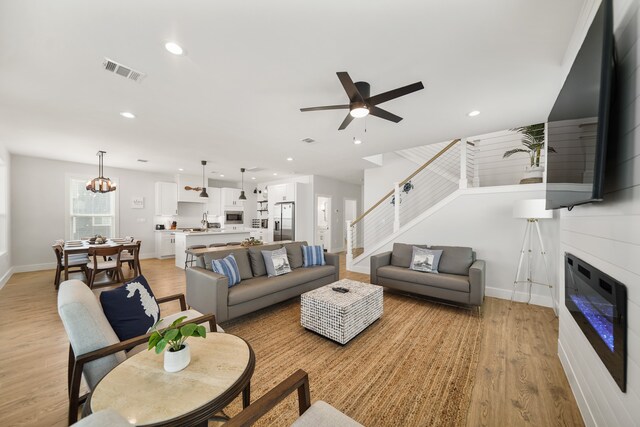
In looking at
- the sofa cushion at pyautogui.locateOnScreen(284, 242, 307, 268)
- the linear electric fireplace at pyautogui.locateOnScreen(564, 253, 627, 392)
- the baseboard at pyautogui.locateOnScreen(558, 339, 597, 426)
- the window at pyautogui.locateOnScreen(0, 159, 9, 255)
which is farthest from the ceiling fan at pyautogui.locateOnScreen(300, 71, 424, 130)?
the window at pyautogui.locateOnScreen(0, 159, 9, 255)

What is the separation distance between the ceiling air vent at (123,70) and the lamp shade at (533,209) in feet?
15.1

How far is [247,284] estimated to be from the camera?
3146 millimetres

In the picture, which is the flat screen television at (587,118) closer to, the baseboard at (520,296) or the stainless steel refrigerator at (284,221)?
the baseboard at (520,296)

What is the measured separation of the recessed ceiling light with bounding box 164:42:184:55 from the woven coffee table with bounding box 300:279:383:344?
2.65 m

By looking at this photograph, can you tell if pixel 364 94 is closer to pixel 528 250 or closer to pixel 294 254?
pixel 294 254

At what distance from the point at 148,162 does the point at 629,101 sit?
768 cm

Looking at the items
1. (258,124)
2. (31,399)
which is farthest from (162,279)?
(258,124)

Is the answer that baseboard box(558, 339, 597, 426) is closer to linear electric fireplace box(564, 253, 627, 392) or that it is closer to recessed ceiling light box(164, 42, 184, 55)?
linear electric fireplace box(564, 253, 627, 392)

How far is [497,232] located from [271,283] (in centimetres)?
371

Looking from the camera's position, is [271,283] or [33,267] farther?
[33,267]

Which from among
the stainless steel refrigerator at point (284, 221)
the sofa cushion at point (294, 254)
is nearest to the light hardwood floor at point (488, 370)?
the sofa cushion at point (294, 254)

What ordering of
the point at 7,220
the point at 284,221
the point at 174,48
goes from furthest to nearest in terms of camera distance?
1. the point at 284,221
2. the point at 7,220
3. the point at 174,48

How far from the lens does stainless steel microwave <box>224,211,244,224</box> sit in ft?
27.8

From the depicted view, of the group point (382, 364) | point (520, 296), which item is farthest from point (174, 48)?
point (520, 296)
